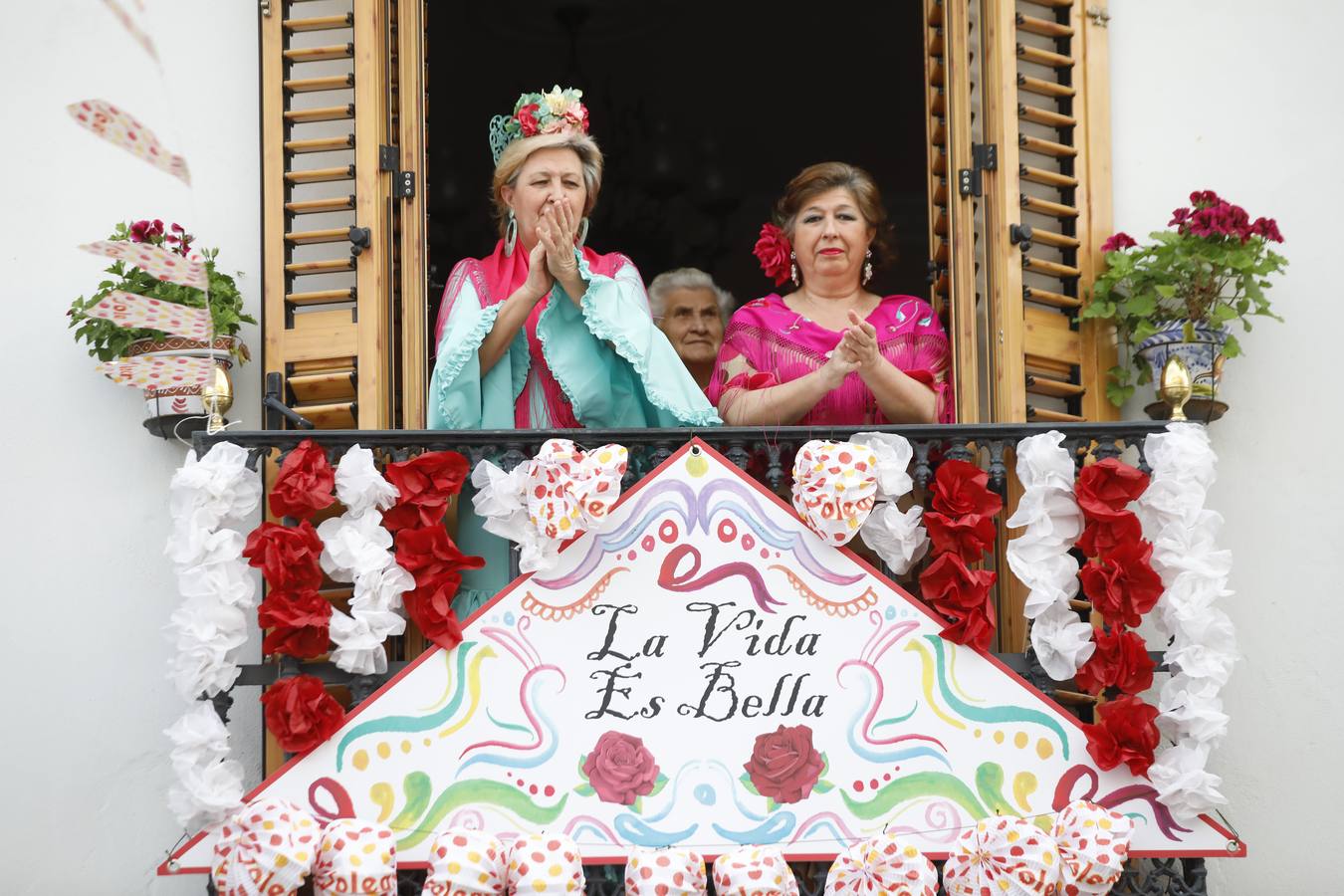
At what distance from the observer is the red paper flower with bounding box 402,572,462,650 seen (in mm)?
5164

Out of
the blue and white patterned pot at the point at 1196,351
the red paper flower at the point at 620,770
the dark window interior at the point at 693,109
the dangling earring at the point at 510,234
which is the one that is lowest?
the red paper flower at the point at 620,770

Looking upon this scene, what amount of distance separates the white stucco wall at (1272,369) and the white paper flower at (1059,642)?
0.77 m

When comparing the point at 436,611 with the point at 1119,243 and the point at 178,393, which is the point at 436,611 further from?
the point at 1119,243

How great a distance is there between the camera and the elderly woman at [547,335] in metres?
5.60

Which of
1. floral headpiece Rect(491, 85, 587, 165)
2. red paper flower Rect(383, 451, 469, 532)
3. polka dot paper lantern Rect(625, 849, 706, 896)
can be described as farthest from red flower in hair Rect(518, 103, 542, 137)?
polka dot paper lantern Rect(625, 849, 706, 896)

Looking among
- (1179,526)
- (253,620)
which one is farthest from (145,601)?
(1179,526)

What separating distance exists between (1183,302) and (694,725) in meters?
1.96

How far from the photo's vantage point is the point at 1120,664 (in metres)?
5.14

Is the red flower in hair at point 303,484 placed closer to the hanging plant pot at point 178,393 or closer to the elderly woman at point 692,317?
the hanging plant pot at point 178,393

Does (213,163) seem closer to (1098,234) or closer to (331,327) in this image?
(331,327)

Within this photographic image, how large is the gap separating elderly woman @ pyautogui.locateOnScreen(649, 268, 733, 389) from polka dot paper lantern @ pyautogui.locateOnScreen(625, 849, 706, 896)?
92.0 inches

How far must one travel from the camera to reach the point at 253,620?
5.79 metres

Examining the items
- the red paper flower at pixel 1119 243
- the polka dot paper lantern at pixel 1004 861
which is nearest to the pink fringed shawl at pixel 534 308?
the red paper flower at pixel 1119 243

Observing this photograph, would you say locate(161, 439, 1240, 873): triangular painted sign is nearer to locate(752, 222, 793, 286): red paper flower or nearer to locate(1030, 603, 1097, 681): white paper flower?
locate(1030, 603, 1097, 681): white paper flower
